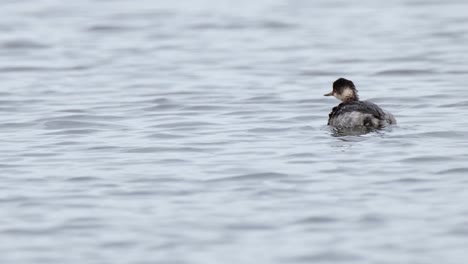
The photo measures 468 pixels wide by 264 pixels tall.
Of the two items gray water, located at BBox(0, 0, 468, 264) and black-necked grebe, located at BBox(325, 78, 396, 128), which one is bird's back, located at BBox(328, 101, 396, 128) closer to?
black-necked grebe, located at BBox(325, 78, 396, 128)

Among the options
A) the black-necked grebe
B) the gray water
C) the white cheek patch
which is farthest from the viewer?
the white cheek patch

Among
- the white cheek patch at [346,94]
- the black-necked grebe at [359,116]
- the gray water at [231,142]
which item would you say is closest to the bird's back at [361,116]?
the black-necked grebe at [359,116]

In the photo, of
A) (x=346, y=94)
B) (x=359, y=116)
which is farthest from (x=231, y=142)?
(x=346, y=94)

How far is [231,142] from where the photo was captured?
43.6ft

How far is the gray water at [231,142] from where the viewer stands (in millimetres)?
9070

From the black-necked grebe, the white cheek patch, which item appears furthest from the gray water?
the white cheek patch

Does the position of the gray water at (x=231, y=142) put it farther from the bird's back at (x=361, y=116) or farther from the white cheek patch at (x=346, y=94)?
the white cheek patch at (x=346, y=94)

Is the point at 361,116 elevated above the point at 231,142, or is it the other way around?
the point at 361,116

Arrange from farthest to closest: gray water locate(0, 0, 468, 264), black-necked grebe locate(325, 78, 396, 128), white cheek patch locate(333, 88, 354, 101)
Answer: white cheek patch locate(333, 88, 354, 101) → black-necked grebe locate(325, 78, 396, 128) → gray water locate(0, 0, 468, 264)

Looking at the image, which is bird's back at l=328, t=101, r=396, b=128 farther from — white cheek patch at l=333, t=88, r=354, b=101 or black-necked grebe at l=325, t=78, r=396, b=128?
white cheek patch at l=333, t=88, r=354, b=101

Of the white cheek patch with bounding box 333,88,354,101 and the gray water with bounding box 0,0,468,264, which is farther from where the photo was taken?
the white cheek patch with bounding box 333,88,354,101

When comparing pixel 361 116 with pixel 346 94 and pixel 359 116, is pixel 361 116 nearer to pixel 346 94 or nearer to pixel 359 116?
pixel 359 116

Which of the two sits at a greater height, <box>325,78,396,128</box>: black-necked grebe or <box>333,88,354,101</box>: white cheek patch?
<box>333,88,354,101</box>: white cheek patch

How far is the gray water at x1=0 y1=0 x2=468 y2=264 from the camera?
907cm
